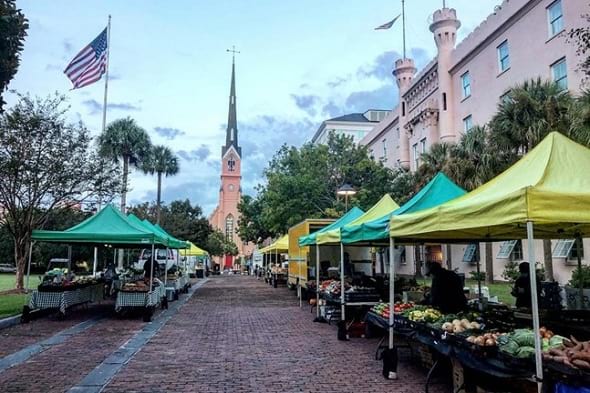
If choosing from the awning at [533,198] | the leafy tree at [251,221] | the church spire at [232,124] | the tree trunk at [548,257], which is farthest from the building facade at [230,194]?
the awning at [533,198]

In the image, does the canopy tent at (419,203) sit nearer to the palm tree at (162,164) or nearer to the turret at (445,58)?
the turret at (445,58)

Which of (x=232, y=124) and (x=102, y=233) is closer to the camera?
(x=102, y=233)

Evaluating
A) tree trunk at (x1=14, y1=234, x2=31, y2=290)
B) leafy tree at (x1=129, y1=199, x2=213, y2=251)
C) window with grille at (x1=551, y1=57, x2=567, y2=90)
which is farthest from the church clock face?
window with grille at (x1=551, y1=57, x2=567, y2=90)

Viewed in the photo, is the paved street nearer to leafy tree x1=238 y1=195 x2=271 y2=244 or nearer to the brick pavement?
the brick pavement

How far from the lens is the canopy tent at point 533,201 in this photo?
4.61 meters

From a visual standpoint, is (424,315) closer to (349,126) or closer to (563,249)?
(563,249)

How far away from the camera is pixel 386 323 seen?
27.5ft

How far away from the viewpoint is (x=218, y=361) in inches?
335

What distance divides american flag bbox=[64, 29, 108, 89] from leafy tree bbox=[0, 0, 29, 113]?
1676cm

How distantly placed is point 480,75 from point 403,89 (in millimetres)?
12492

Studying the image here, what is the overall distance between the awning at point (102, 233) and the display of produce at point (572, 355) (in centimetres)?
1116

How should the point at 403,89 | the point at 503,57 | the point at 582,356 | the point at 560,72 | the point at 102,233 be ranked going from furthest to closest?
the point at 403,89
the point at 503,57
the point at 560,72
the point at 102,233
the point at 582,356

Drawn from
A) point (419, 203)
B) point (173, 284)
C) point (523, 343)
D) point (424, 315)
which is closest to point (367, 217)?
point (419, 203)

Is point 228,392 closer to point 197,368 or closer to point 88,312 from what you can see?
point 197,368
